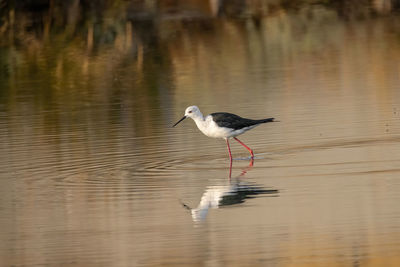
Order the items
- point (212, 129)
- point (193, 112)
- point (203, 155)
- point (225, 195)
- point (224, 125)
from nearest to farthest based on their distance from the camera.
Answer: point (225, 195)
point (203, 155)
point (224, 125)
point (212, 129)
point (193, 112)

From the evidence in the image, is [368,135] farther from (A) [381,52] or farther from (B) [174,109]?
(A) [381,52]

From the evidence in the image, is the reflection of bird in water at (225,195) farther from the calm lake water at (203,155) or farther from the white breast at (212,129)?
the white breast at (212,129)

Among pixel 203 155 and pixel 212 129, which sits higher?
pixel 212 129

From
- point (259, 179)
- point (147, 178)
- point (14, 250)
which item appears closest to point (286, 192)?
point (259, 179)

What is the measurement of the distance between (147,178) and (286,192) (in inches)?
83.4

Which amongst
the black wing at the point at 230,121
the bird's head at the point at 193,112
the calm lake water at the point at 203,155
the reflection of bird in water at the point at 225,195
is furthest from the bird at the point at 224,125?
Answer: the reflection of bird in water at the point at 225,195

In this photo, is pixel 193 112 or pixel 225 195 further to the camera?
pixel 193 112

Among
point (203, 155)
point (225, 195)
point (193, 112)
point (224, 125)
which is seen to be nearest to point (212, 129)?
point (224, 125)

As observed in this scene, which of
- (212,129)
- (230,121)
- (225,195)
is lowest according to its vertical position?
(225,195)

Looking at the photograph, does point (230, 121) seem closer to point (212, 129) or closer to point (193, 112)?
point (212, 129)

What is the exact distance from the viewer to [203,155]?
14859 millimetres

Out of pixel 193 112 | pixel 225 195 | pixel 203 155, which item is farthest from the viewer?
pixel 193 112

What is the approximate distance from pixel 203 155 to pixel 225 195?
10.3 feet

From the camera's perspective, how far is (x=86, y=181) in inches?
517
